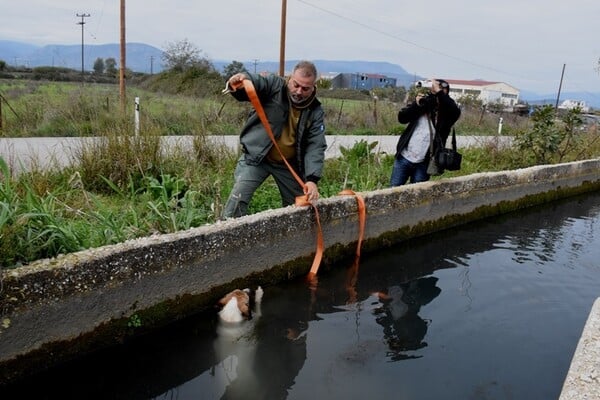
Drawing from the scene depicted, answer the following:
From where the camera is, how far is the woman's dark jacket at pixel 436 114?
530cm

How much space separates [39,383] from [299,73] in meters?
2.77

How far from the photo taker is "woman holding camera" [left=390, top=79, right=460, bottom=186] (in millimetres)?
5301

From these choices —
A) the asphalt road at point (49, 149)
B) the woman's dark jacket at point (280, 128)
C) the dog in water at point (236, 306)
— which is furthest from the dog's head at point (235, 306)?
the asphalt road at point (49, 149)

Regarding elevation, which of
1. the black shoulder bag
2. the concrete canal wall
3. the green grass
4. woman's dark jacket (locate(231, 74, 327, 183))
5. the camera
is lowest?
the concrete canal wall

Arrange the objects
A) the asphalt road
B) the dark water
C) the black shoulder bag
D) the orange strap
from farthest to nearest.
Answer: the black shoulder bag
the asphalt road
the orange strap
the dark water

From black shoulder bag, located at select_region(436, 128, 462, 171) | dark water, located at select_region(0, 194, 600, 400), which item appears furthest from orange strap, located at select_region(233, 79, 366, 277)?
black shoulder bag, located at select_region(436, 128, 462, 171)

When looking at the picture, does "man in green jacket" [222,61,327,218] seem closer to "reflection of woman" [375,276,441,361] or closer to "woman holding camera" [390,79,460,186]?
"reflection of woman" [375,276,441,361]

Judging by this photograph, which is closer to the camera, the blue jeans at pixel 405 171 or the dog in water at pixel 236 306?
the dog in water at pixel 236 306

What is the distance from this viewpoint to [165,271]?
11.4 ft

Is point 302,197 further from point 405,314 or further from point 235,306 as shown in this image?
point 405,314

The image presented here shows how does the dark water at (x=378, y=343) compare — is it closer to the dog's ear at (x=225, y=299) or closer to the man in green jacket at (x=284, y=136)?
the dog's ear at (x=225, y=299)

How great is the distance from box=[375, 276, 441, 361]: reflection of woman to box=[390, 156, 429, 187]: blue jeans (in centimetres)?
140

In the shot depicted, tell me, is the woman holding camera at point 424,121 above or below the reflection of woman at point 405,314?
above

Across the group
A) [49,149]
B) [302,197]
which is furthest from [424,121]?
[49,149]
